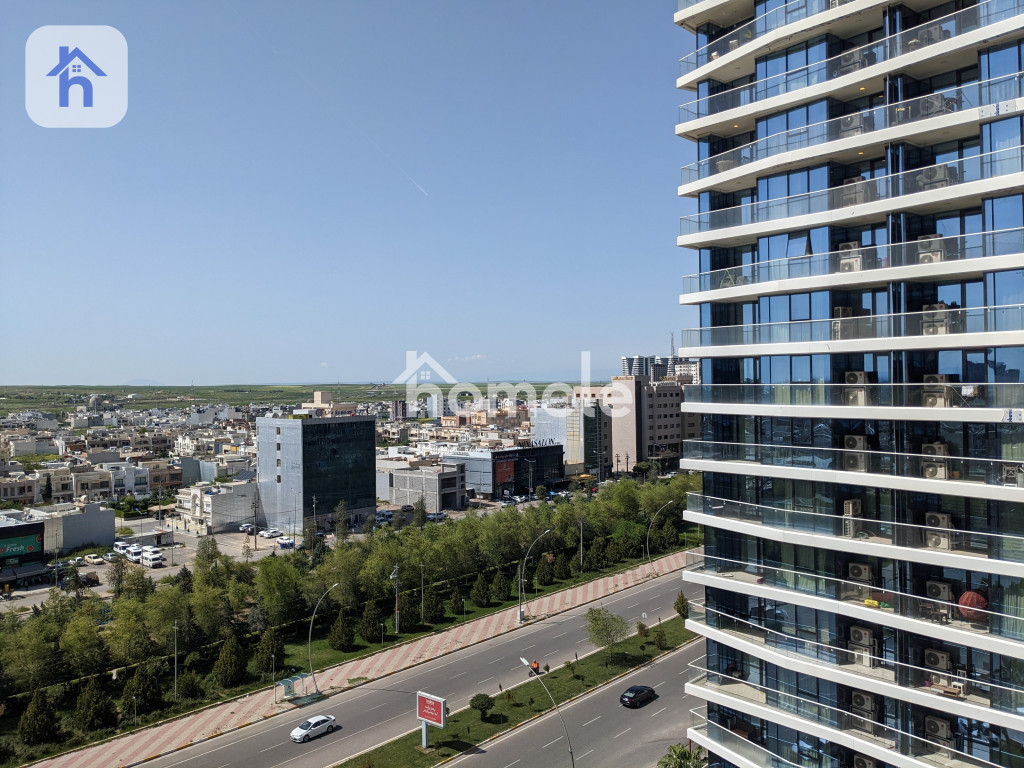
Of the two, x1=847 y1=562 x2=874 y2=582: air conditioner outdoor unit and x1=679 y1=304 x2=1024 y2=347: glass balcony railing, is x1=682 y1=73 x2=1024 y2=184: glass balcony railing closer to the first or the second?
x1=679 y1=304 x2=1024 y2=347: glass balcony railing

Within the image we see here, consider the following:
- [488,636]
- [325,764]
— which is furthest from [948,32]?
[488,636]

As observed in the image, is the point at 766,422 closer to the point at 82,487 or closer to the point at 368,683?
the point at 368,683

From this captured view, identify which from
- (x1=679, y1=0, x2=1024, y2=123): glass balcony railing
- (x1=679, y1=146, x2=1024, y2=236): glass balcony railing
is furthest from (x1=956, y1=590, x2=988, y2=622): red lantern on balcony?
(x1=679, y1=0, x2=1024, y2=123): glass balcony railing

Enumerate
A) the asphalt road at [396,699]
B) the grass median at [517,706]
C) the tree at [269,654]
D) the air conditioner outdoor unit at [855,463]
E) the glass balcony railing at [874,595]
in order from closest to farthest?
the glass balcony railing at [874,595], the air conditioner outdoor unit at [855,463], the grass median at [517,706], the asphalt road at [396,699], the tree at [269,654]

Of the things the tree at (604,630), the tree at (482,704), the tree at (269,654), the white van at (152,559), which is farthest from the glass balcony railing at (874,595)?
the white van at (152,559)

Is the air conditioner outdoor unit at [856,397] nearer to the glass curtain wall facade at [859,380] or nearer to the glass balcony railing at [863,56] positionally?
the glass curtain wall facade at [859,380]

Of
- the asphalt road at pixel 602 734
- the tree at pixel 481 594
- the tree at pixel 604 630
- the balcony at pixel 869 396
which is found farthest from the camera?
the tree at pixel 481 594

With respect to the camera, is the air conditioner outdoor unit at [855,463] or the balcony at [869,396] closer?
the balcony at [869,396]
